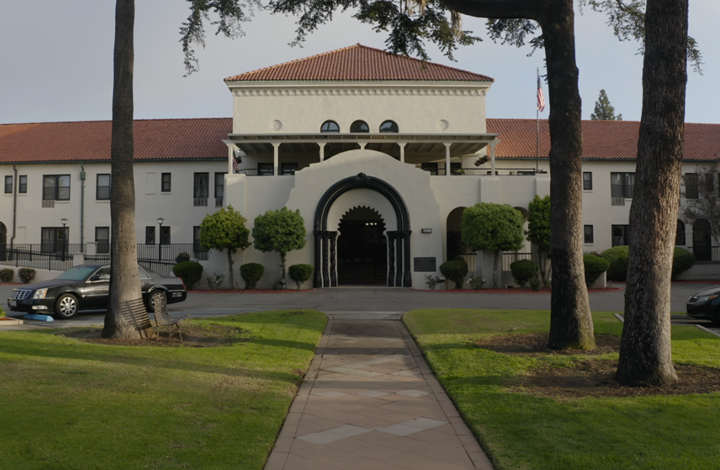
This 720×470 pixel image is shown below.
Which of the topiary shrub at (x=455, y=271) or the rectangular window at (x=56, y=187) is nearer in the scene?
the topiary shrub at (x=455, y=271)

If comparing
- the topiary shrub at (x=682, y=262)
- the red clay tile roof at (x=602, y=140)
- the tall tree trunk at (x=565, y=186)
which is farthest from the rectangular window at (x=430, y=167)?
the tall tree trunk at (x=565, y=186)

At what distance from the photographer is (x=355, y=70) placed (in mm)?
34781

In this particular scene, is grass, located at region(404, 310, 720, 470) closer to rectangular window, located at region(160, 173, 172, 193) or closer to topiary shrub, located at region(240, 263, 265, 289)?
topiary shrub, located at region(240, 263, 265, 289)

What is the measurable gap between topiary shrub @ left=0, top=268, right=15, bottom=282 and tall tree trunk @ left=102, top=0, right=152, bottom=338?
25004 mm

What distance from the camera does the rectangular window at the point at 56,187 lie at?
126 feet

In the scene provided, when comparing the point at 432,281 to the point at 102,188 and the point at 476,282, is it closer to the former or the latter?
the point at 476,282

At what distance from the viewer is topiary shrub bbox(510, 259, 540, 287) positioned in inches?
1102

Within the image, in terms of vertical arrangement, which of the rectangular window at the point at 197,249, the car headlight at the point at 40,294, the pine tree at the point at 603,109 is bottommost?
the car headlight at the point at 40,294

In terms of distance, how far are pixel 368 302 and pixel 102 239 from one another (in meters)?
23.8

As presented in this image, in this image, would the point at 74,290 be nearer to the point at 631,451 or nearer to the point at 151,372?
the point at 151,372

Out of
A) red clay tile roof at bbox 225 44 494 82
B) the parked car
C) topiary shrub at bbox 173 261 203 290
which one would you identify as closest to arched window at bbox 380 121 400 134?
red clay tile roof at bbox 225 44 494 82

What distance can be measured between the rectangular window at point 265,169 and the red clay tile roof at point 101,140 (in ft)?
10.7

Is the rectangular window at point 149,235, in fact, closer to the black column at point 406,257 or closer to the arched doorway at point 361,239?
the arched doorway at point 361,239

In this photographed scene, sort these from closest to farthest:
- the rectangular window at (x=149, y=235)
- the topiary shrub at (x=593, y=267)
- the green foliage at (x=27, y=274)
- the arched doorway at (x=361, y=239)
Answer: the topiary shrub at (x=593, y=267), the green foliage at (x=27, y=274), the arched doorway at (x=361, y=239), the rectangular window at (x=149, y=235)
